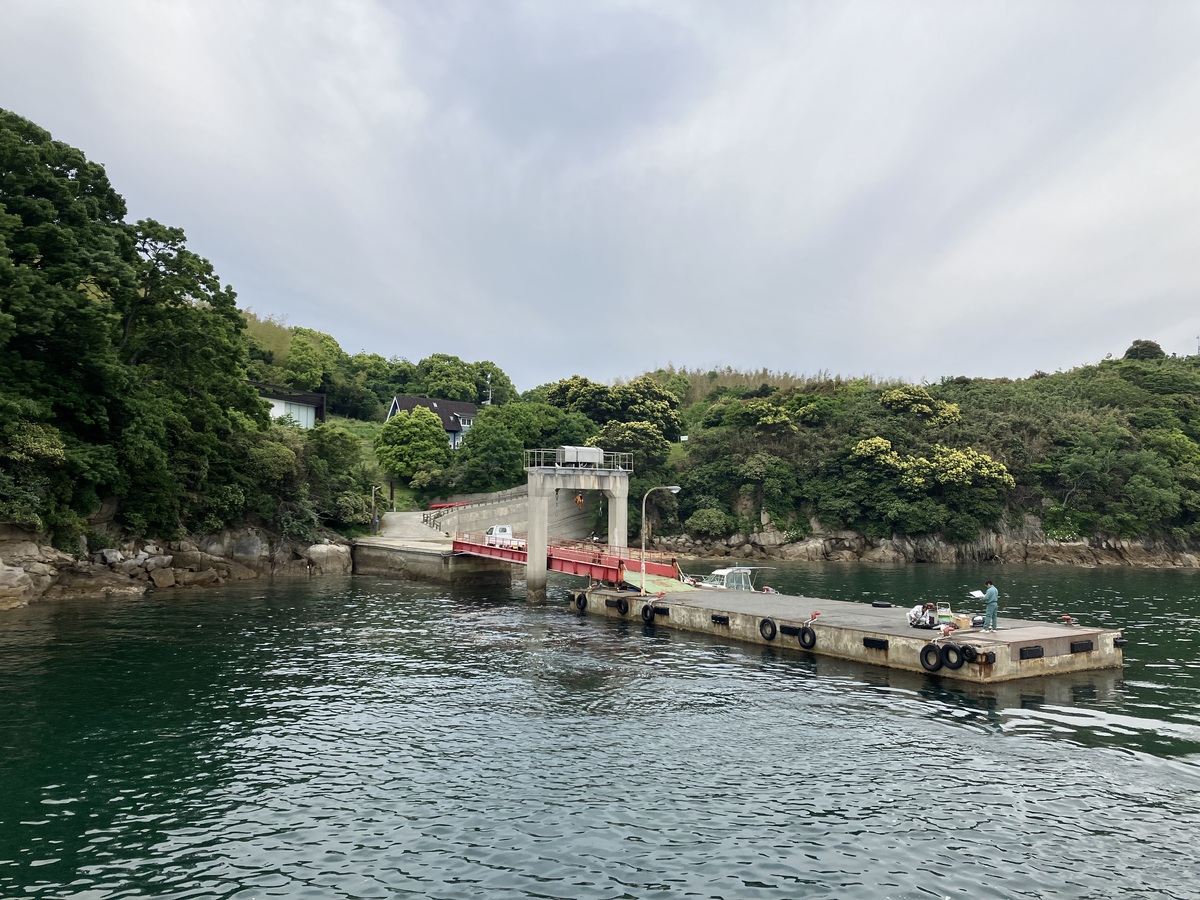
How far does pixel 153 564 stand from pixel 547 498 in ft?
89.2

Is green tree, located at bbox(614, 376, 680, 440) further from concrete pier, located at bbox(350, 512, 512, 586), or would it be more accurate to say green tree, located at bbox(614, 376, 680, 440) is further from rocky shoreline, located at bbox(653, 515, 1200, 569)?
concrete pier, located at bbox(350, 512, 512, 586)

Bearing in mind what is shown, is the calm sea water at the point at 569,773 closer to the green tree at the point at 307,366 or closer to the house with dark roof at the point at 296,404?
the house with dark roof at the point at 296,404

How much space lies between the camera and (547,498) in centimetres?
4675

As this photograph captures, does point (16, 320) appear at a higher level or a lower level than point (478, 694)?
higher

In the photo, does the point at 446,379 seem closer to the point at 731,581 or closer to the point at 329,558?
the point at 329,558

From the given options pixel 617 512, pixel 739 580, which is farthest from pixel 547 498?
pixel 739 580

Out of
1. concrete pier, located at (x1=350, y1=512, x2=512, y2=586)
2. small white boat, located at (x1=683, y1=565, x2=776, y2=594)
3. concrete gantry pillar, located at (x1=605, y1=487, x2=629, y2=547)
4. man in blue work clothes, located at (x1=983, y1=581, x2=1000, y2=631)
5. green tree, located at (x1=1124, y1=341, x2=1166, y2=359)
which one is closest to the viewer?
man in blue work clothes, located at (x1=983, y1=581, x2=1000, y2=631)

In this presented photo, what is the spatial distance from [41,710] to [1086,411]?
10295cm

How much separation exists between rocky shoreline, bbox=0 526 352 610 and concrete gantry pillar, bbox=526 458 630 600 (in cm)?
2245

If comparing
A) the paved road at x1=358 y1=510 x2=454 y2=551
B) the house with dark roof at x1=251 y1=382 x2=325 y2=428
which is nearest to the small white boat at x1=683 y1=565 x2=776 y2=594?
the paved road at x1=358 y1=510 x2=454 y2=551

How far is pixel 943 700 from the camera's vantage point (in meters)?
24.7

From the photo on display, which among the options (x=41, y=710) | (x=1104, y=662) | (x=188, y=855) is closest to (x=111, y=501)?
(x=41, y=710)

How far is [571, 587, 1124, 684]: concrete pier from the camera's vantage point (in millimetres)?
27219

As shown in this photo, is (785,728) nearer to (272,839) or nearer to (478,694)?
(478,694)
